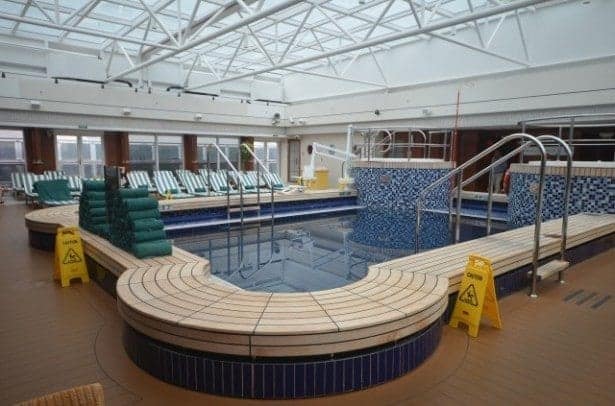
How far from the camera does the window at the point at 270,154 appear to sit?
50.4 ft

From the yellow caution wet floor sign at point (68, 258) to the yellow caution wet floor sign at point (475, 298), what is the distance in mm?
3266

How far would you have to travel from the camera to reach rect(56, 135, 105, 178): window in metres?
11.0

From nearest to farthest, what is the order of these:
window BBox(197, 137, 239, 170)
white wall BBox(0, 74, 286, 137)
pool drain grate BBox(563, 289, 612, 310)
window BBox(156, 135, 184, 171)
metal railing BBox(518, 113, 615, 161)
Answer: pool drain grate BBox(563, 289, 612, 310) → metal railing BBox(518, 113, 615, 161) → white wall BBox(0, 74, 286, 137) → window BBox(156, 135, 184, 171) → window BBox(197, 137, 239, 170)

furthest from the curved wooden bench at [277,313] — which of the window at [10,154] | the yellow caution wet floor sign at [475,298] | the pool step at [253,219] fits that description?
the window at [10,154]

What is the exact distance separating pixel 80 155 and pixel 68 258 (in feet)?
28.8

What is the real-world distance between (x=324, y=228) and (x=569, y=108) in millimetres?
5913

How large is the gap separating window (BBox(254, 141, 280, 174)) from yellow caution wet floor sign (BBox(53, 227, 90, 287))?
11.7m

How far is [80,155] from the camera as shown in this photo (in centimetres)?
1125

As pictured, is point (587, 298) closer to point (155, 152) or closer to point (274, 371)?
point (274, 371)

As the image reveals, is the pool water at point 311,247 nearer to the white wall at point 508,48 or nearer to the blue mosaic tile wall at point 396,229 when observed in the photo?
the blue mosaic tile wall at point 396,229

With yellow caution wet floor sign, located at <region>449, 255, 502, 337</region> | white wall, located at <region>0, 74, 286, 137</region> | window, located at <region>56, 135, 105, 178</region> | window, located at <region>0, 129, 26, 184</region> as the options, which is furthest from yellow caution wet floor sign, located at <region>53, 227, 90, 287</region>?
window, located at <region>0, 129, 26, 184</region>

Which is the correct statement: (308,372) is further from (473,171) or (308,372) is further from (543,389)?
(473,171)

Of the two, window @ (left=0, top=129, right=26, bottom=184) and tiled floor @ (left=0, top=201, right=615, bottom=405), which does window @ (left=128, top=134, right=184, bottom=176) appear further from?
tiled floor @ (left=0, top=201, right=615, bottom=405)

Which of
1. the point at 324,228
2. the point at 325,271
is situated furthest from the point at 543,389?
the point at 324,228
